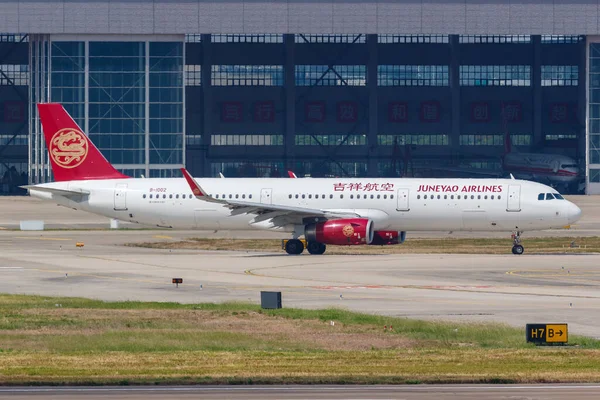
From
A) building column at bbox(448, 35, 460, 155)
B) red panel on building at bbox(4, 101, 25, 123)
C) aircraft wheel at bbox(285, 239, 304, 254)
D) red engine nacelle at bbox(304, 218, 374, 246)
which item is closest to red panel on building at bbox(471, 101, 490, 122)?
building column at bbox(448, 35, 460, 155)

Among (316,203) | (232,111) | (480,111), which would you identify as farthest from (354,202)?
(480,111)

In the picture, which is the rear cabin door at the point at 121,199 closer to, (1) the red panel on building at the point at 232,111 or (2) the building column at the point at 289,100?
(2) the building column at the point at 289,100

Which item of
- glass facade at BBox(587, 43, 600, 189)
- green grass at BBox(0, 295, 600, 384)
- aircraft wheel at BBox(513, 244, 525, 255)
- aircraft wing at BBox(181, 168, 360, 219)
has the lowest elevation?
green grass at BBox(0, 295, 600, 384)

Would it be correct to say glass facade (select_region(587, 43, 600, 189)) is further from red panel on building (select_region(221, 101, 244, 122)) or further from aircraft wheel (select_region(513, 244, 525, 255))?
aircraft wheel (select_region(513, 244, 525, 255))

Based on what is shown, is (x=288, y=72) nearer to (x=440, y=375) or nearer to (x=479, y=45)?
(x=479, y=45)

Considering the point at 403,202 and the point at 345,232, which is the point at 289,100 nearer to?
the point at 403,202

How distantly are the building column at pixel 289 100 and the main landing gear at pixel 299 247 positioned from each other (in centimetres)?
7333

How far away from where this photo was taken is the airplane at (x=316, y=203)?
5616cm

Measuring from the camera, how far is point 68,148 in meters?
62.2

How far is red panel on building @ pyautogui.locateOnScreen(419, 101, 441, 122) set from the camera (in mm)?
136250

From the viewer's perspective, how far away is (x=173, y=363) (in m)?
24.1

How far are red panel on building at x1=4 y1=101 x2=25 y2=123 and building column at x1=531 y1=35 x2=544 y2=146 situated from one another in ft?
192

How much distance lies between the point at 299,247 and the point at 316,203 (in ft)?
10.7

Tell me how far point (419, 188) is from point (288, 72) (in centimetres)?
7350
